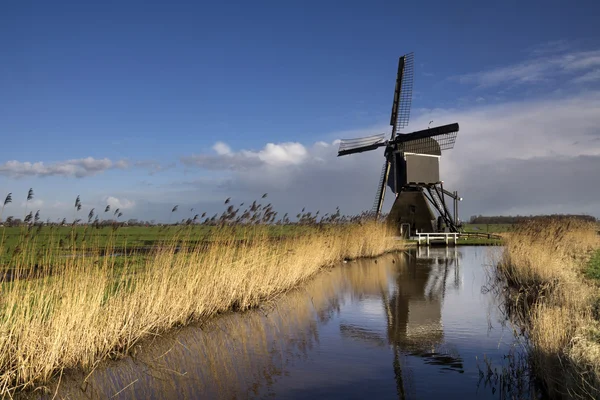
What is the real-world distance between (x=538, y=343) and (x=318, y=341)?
10.8 feet

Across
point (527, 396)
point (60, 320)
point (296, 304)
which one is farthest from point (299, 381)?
point (296, 304)

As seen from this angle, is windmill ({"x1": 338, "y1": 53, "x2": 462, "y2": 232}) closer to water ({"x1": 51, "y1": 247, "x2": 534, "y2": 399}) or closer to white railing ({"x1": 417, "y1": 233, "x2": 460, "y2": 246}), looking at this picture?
white railing ({"x1": 417, "y1": 233, "x2": 460, "y2": 246})

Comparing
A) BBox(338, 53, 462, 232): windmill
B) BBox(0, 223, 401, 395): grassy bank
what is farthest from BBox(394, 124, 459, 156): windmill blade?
BBox(0, 223, 401, 395): grassy bank

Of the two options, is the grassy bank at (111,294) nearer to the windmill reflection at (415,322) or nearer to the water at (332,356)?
the water at (332,356)

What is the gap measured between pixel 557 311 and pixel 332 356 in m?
3.01

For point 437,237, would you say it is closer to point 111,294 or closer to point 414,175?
point 414,175

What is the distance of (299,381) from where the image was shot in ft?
20.0

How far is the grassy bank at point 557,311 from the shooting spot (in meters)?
5.21

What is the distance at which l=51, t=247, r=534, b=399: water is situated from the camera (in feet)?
19.0

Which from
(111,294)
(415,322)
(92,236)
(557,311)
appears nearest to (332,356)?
(415,322)

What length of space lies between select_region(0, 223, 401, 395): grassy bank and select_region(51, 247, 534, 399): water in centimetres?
33

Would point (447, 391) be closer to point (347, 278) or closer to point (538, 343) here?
point (538, 343)

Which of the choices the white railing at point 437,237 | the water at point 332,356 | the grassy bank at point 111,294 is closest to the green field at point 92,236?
the grassy bank at point 111,294

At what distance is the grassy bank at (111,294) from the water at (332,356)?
334mm
